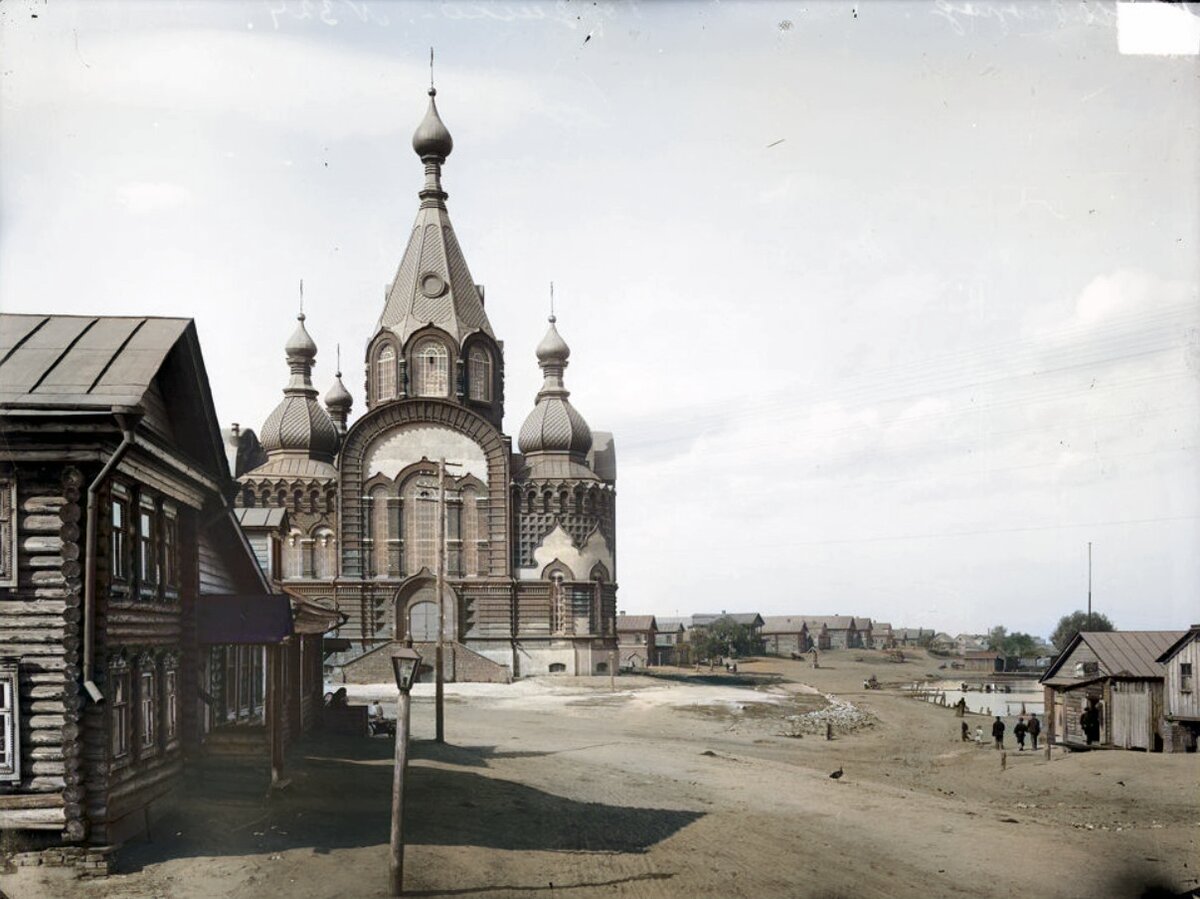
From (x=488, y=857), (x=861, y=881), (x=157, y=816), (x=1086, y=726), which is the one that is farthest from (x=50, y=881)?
(x=1086, y=726)

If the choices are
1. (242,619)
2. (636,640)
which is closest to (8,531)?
(242,619)

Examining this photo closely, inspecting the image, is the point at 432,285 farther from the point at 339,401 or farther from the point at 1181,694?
the point at 1181,694

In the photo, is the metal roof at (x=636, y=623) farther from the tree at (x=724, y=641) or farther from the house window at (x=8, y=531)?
the house window at (x=8, y=531)

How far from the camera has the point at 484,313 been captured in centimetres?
5416

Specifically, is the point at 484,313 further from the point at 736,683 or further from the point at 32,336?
the point at 32,336

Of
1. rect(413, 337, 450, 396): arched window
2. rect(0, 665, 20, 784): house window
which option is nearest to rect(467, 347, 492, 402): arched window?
rect(413, 337, 450, 396): arched window

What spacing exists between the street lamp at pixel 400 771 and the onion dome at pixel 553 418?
38855mm

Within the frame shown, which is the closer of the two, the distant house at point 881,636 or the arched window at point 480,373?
the arched window at point 480,373

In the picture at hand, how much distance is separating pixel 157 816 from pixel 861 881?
847 centimetres

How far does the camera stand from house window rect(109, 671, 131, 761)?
1311 centimetres

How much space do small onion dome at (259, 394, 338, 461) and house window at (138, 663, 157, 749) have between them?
39473 millimetres

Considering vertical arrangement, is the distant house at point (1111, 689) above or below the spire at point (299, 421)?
below

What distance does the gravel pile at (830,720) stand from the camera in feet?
114

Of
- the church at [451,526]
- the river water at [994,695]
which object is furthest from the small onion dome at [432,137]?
the river water at [994,695]
